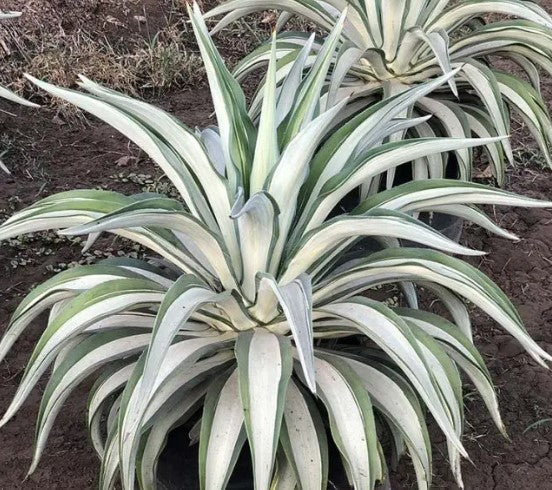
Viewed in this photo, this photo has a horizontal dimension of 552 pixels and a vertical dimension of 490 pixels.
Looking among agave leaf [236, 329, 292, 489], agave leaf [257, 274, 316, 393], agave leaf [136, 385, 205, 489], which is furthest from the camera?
agave leaf [136, 385, 205, 489]

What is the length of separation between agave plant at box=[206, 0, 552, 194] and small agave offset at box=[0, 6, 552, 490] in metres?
0.71

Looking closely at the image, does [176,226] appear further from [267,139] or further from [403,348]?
[403,348]

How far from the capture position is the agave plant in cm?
203

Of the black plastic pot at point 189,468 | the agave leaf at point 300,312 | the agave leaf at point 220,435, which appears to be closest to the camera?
the agave leaf at point 300,312

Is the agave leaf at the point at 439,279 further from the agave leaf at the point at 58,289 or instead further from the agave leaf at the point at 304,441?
the agave leaf at the point at 58,289

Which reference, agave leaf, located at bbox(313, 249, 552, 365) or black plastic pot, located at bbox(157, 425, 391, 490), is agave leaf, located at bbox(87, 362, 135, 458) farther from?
agave leaf, located at bbox(313, 249, 552, 365)

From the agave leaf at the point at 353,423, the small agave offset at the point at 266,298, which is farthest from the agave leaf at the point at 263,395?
the agave leaf at the point at 353,423

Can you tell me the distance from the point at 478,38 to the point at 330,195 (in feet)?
3.69

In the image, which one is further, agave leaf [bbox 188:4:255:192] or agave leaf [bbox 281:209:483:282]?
agave leaf [bbox 188:4:255:192]

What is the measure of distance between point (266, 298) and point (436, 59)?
1075 mm

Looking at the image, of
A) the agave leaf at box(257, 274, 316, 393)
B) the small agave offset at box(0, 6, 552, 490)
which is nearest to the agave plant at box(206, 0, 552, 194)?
the small agave offset at box(0, 6, 552, 490)

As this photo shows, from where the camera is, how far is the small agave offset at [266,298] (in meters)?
1.13

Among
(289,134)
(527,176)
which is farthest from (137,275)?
(527,176)

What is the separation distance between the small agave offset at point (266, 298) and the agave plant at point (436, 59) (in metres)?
0.71
